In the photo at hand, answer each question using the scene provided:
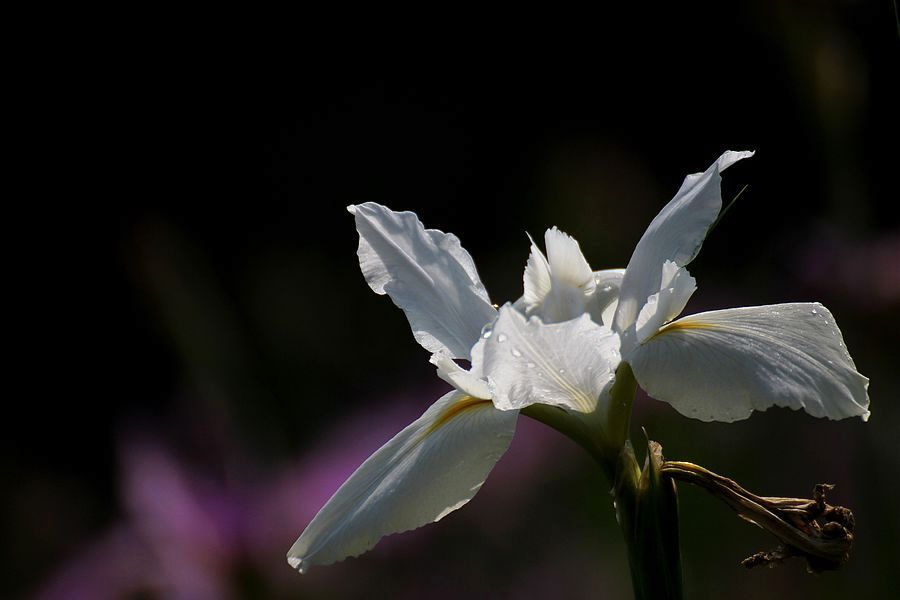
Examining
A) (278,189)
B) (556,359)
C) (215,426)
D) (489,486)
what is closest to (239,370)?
(215,426)

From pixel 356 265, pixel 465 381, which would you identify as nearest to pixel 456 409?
pixel 465 381

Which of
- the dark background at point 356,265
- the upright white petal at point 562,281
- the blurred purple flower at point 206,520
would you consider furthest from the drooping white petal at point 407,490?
the blurred purple flower at point 206,520

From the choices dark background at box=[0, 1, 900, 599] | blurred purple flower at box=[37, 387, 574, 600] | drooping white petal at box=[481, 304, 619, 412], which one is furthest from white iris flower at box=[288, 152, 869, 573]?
blurred purple flower at box=[37, 387, 574, 600]

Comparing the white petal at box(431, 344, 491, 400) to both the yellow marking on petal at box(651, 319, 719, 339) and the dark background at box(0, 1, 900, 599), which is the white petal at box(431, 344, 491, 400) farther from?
the dark background at box(0, 1, 900, 599)

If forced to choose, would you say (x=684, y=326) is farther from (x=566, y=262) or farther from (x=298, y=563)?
(x=298, y=563)

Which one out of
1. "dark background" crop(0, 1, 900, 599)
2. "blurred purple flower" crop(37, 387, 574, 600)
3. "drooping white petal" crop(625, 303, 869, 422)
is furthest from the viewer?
"dark background" crop(0, 1, 900, 599)

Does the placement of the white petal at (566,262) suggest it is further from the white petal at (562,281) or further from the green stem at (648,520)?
the green stem at (648,520)

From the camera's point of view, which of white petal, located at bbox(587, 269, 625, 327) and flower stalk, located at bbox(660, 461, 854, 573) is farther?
white petal, located at bbox(587, 269, 625, 327)
